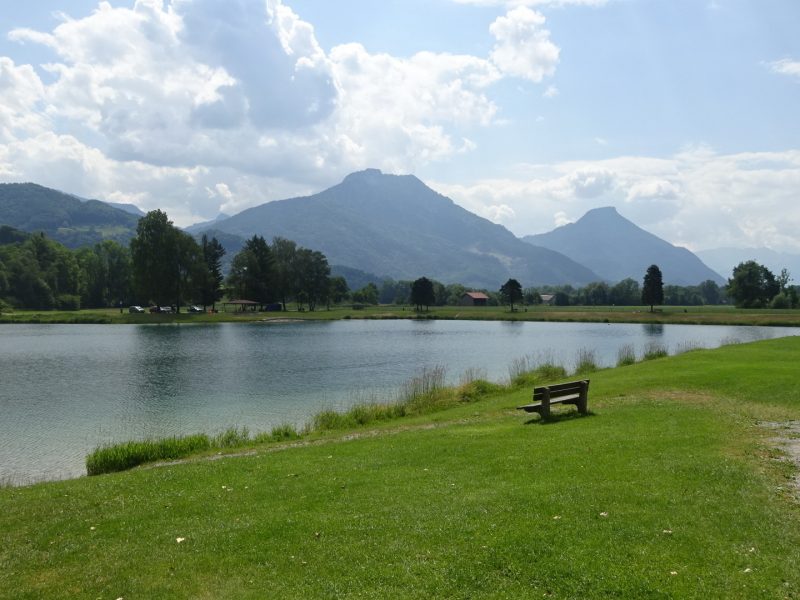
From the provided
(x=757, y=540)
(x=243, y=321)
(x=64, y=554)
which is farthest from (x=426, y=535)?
(x=243, y=321)

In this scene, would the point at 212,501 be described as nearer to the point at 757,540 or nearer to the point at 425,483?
the point at 425,483

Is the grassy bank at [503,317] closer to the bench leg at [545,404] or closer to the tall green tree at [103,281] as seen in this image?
the tall green tree at [103,281]

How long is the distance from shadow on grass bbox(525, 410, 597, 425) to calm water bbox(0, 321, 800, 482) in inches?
486

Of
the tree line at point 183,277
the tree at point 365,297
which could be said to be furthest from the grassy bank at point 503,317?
the tree at point 365,297

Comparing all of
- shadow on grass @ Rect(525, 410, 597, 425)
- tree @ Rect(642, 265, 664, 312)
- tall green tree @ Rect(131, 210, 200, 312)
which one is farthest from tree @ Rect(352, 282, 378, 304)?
shadow on grass @ Rect(525, 410, 597, 425)

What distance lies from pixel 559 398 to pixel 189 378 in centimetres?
3054

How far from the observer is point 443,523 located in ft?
29.0

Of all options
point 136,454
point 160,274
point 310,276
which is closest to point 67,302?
point 160,274

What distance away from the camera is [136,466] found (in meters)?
18.2

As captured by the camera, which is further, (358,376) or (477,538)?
(358,376)

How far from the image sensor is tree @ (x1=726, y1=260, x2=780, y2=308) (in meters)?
136

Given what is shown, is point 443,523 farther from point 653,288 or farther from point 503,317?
point 653,288

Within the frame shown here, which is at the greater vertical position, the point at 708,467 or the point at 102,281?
the point at 102,281

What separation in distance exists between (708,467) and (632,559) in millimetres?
4660
